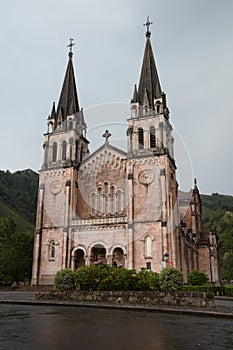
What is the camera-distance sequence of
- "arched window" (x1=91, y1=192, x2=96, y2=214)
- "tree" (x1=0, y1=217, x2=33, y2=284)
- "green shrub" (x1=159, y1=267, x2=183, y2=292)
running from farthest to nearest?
"tree" (x1=0, y1=217, x2=33, y2=284), "arched window" (x1=91, y1=192, x2=96, y2=214), "green shrub" (x1=159, y1=267, x2=183, y2=292)

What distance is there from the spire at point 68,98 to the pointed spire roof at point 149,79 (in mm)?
9891

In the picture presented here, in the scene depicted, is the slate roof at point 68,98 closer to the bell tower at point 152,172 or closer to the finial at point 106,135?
the finial at point 106,135

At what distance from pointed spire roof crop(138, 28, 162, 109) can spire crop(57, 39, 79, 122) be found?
9891mm

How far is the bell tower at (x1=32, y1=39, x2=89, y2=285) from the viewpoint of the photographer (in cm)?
3912

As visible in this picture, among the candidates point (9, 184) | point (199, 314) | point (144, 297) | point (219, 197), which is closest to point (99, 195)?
Answer: point (144, 297)

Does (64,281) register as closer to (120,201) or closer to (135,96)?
(120,201)

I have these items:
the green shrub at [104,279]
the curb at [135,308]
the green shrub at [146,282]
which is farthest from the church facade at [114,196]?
the curb at [135,308]

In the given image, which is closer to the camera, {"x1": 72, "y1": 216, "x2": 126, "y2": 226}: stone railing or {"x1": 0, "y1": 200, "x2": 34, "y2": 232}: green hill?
{"x1": 72, "y1": 216, "x2": 126, "y2": 226}: stone railing

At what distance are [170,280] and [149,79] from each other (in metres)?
31.9

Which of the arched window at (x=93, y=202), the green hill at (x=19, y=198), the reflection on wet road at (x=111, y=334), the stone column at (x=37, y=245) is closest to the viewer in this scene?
the reflection on wet road at (x=111, y=334)

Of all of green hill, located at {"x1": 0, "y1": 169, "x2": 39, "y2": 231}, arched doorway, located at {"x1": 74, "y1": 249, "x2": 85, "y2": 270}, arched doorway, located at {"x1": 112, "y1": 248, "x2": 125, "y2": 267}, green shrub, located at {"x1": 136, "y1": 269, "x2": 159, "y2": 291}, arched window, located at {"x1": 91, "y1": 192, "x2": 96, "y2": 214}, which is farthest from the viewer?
green hill, located at {"x1": 0, "y1": 169, "x2": 39, "y2": 231}

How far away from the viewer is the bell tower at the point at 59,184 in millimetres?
39125

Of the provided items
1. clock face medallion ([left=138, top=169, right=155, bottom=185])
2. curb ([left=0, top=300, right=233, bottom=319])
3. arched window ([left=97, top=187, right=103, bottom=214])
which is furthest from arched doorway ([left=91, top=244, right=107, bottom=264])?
curb ([left=0, top=300, right=233, bottom=319])

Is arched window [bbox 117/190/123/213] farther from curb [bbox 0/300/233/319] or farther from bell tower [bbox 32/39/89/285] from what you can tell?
curb [bbox 0/300/233/319]
